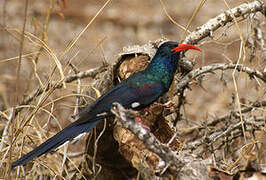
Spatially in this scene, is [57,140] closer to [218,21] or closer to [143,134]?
[143,134]

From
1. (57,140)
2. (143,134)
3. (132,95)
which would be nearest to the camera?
(143,134)

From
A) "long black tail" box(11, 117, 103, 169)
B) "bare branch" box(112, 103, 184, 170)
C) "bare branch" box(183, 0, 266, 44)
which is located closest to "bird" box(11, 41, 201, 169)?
"long black tail" box(11, 117, 103, 169)

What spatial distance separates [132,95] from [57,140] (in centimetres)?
61

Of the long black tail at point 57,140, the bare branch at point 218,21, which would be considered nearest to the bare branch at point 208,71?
the bare branch at point 218,21

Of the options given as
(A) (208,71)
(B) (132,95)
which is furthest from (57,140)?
(A) (208,71)

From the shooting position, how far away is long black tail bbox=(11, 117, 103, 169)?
2665 millimetres

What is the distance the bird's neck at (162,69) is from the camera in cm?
306

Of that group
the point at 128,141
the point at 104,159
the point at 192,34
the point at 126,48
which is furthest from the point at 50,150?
the point at 192,34

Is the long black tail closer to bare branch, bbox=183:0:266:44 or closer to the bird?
the bird

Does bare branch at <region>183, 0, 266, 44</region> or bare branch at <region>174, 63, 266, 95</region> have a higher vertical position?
bare branch at <region>183, 0, 266, 44</region>

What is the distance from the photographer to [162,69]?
306 centimetres

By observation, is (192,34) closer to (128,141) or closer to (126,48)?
(126,48)

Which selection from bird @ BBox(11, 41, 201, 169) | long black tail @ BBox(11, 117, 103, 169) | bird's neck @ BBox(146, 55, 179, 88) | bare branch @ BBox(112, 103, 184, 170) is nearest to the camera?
bare branch @ BBox(112, 103, 184, 170)

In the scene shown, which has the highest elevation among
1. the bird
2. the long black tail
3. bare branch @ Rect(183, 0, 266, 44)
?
bare branch @ Rect(183, 0, 266, 44)
